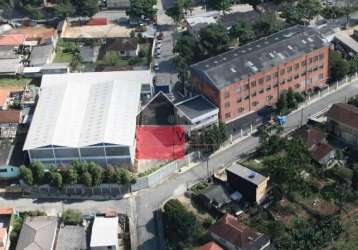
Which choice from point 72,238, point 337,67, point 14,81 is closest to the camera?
point 72,238

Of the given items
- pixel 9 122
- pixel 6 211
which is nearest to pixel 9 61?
pixel 9 122

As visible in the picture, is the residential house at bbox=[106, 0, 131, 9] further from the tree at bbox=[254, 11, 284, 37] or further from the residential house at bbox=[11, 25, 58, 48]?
the tree at bbox=[254, 11, 284, 37]

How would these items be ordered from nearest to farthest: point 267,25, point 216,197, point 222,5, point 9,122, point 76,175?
point 216,197, point 76,175, point 9,122, point 267,25, point 222,5

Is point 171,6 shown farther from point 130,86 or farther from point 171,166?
point 171,166

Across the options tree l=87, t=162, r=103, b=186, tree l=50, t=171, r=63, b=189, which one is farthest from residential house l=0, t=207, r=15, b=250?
tree l=87, t=162, r=103, b=186

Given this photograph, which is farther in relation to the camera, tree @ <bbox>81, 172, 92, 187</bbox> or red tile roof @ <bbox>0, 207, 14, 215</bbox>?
tree @ <bbox>81, 172, 92, 187</bbox>

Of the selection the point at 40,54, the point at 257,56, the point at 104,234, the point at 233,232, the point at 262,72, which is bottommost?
the point at 104,234

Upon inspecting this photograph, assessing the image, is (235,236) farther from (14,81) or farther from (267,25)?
(14,81)

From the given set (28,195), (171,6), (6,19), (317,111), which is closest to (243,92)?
(317,111)
